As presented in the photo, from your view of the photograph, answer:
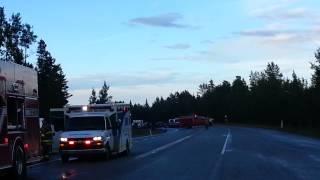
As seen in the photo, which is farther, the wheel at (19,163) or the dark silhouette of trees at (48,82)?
the dark silhouette of trees at (48,82)

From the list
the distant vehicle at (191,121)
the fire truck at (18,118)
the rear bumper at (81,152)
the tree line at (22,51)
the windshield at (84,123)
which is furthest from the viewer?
the distant vehicle at (191,121)

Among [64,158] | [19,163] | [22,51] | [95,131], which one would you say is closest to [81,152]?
[64,158]

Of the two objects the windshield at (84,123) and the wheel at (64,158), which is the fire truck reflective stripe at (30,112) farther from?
the windshield at (84,123)

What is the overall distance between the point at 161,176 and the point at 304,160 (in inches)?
347

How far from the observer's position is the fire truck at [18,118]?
61.7 feet

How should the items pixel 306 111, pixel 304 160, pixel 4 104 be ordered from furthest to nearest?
pixel 306 111, pixel 304 160, pixel 4 104

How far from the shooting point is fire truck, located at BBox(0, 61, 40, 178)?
18812mm

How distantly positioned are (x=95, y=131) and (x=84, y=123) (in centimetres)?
123

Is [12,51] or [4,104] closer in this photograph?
[4,104]

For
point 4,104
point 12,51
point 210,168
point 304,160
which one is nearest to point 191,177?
point 210,168

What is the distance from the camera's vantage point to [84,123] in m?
31.0

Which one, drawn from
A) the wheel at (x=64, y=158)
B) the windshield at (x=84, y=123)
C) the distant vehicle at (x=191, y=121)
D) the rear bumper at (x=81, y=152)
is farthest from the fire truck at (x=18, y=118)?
the distant vehicle at (x=191, y=121)

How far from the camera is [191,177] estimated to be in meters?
20.2

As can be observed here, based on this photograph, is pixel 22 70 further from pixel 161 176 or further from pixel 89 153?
pixel 89 153
